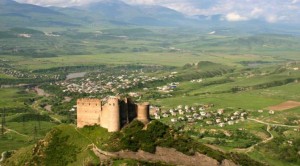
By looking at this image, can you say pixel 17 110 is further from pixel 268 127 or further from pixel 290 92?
pixel 290 92

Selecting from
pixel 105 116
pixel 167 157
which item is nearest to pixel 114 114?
pixel 105 116

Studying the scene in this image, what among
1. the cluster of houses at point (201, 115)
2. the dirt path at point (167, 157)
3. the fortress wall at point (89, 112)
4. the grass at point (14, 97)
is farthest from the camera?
the grass at point (14, 97)

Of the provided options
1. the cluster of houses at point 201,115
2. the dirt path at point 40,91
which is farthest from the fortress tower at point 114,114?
the dirt path at point 40,91

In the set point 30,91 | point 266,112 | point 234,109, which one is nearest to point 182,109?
point 234,109

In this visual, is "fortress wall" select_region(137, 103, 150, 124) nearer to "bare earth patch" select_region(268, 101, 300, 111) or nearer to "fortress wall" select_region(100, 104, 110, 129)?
"fortress wall" select_region(100, 104, 110, 129)

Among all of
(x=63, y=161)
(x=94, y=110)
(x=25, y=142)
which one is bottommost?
(x=25, y=142)

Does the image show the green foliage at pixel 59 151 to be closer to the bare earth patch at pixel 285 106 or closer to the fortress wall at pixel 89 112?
the fortress wall at pixel 89 112
